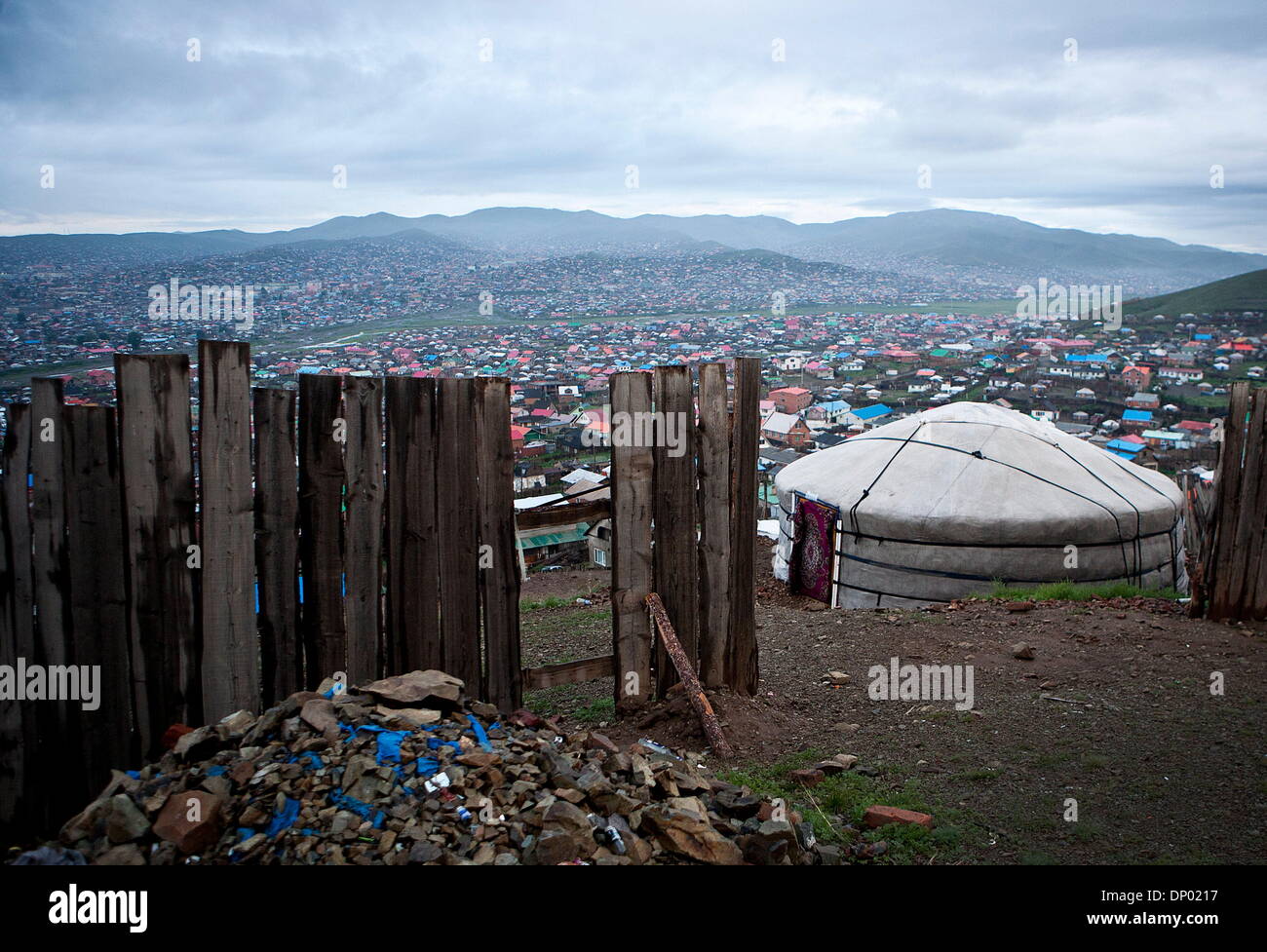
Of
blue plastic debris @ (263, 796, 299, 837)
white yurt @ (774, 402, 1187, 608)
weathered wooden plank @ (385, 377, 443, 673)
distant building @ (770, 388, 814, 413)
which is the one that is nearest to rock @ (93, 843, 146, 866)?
blue plastic debris @ (263, 796, 299, 837)

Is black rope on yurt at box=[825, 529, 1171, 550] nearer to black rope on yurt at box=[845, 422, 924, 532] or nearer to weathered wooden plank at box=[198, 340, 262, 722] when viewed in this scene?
black rope on yurt at box=[845, 422, 924, 532]

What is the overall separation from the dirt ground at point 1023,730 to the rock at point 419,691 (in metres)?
1.25

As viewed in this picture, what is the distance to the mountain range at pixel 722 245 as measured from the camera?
1043 inches

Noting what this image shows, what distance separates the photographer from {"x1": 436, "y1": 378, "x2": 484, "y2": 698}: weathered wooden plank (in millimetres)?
4234

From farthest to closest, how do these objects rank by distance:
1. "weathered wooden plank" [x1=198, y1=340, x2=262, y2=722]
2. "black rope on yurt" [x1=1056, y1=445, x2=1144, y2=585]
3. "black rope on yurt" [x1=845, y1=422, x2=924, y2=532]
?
1. "black rope on yurt" [x1=845, y1=422, x2=924, y2=532]
2. "black rope on yurt" [x1=1056, y1=445, x2=1144, y2=585]
3. "weathered wooden plank" [x1=198, y1=340, x2=262, y2=722]

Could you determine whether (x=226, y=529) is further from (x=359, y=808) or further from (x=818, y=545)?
(x=818, y=545)

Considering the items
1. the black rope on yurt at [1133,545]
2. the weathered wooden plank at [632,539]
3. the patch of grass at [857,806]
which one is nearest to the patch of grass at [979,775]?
the patch of grass at [857,806]

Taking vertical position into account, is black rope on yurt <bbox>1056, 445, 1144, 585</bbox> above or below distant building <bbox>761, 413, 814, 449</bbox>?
below

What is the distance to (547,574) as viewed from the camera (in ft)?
47.5

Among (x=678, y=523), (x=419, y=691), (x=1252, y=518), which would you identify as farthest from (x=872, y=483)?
(x=419, y=691)

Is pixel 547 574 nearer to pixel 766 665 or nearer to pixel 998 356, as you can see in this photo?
pixel 766 665

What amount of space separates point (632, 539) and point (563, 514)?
1.95 ft

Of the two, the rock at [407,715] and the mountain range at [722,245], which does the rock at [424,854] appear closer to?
the rock at [407,715]

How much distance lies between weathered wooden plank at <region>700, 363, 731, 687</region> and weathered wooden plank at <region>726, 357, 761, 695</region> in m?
0.06
